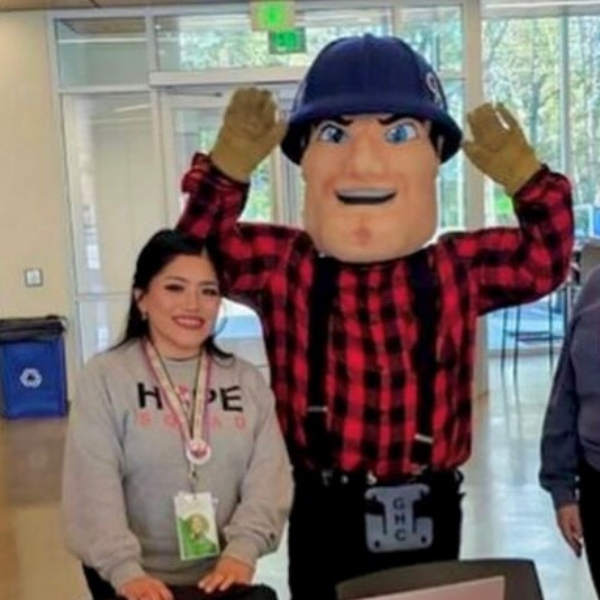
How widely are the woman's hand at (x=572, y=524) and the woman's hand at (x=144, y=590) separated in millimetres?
1030

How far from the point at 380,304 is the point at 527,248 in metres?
0.34

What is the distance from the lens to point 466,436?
2.15 meters

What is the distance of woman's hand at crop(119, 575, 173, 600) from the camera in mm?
1858

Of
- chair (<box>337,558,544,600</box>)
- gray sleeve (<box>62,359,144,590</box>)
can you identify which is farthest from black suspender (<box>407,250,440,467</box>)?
gray sleeve (<box>62,359,144,590</box>)

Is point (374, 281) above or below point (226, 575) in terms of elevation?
above

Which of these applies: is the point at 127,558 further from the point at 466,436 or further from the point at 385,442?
the point at 466,436

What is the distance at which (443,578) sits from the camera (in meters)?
1.85

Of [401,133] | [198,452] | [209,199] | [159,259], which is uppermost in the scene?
[401,133]

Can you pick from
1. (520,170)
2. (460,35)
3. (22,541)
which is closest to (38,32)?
(460,35)

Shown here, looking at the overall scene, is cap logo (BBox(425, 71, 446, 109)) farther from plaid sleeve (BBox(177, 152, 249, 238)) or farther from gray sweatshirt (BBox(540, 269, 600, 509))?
gray sweatshirt (BBox(540, 269, 600, 509))

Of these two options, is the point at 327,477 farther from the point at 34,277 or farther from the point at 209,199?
the point at 34,277

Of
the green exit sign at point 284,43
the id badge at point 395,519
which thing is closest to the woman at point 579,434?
the id badge at point 395,519

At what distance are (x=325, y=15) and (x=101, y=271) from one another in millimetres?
2369

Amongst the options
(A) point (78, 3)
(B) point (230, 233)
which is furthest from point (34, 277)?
(B) point (230, 233)
